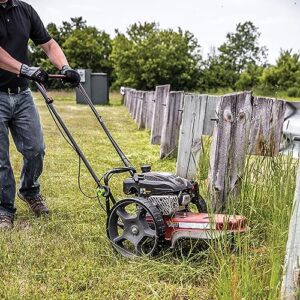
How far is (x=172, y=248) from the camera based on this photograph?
130 inches

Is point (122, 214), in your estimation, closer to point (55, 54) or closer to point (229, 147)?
point (229, 147)

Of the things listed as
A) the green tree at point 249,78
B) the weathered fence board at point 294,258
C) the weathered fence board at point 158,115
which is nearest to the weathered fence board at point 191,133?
the weathered fence board at point 158,115

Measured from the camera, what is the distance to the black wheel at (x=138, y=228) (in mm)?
3236

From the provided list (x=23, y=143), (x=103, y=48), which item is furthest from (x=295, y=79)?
(x=23, y=143)

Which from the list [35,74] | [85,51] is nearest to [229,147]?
[35,74]

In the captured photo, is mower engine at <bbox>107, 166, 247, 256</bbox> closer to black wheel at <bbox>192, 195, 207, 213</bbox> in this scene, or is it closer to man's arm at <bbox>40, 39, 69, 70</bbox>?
black wheel at <bbox>192, 195, 207, 213</bbox>

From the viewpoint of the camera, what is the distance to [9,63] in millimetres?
3918

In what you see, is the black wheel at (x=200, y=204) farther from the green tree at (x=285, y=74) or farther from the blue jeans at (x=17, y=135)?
the green tree at (x=285, y=74)

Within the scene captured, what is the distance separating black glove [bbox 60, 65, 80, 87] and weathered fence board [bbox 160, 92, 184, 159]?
3.68 meters

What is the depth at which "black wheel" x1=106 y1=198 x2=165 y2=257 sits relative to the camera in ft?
10.6

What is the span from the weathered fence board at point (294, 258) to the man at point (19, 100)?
2328mm

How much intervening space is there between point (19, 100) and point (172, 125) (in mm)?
3595

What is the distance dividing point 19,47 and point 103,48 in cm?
5374

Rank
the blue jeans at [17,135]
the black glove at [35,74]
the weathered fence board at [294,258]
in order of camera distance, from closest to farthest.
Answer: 1. the weathered fence board at [294,258]
2. the black glove at [35,74]
3. the blue jeans at [17,135]
